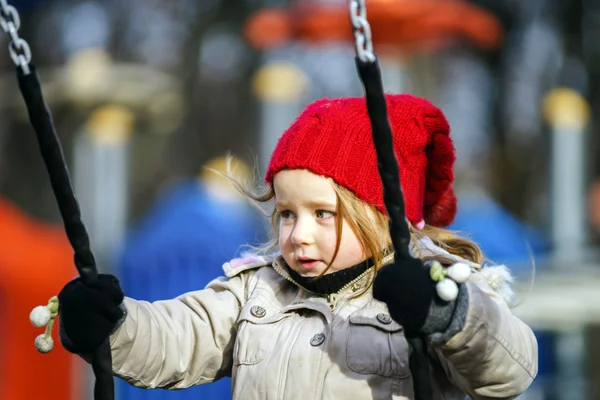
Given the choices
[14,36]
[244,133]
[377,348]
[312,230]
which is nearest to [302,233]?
[312,230]

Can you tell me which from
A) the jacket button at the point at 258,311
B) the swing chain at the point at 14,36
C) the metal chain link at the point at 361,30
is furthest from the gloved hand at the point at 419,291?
the swing chain at the point at 14,36

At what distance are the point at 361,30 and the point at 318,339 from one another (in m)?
0.67

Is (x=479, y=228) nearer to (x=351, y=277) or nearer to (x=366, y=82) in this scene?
(x=351, y=277)

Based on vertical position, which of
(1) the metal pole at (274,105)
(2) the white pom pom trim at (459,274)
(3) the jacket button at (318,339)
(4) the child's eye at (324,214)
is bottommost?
(3) the jacket button at (318,339)

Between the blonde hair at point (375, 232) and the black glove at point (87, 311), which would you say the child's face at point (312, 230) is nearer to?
the blonde hair at point (375, 232)

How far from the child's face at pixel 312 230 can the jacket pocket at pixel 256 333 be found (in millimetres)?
113

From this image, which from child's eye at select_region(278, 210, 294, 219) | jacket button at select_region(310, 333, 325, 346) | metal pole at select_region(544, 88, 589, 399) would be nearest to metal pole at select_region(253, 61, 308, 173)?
metal pole at select_region(544, 88, 589, 399)

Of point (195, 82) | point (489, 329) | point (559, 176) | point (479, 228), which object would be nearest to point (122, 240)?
point (479, 228)

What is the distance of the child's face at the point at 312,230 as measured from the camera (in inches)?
93.9

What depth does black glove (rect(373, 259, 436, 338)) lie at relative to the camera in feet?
6.52

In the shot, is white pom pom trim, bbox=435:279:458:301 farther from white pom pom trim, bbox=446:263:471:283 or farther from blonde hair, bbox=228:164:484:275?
blonde hair, bbox=228:164:484:275

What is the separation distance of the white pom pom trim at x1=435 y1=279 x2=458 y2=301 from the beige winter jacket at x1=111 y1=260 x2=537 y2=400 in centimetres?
8

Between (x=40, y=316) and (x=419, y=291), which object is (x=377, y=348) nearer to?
(x=419, y=291)

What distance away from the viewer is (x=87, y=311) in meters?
2.12
